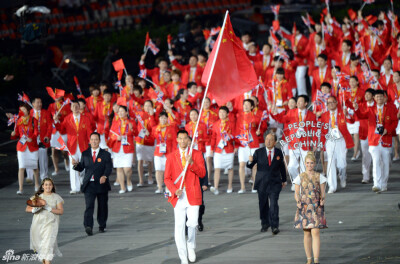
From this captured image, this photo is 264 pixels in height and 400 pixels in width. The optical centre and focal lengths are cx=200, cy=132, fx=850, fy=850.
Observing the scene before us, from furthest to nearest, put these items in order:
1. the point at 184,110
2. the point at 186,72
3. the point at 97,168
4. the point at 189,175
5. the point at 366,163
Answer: the point at 186,72
the point at 184,110
the point at 366,163
the point at 97,168
the point at 189,175

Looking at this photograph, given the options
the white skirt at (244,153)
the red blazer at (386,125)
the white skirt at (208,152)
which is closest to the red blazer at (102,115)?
the white skirt at (208,152)

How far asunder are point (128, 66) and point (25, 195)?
968 cm

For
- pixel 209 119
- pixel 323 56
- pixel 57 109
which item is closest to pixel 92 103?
pixel 57 109

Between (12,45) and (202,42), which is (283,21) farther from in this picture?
(12,45)

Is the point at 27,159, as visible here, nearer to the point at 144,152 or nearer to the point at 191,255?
the point at 144,152

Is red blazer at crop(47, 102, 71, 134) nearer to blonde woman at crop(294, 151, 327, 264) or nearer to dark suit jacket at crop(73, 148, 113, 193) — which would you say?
dark suit jacket at crop(73, 148, 113, 193)

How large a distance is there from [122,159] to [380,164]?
5142mm

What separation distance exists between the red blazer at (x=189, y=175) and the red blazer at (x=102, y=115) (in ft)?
23.5

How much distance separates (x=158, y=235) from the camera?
538 inches

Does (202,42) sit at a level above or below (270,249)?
above

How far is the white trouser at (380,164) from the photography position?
53.2ft

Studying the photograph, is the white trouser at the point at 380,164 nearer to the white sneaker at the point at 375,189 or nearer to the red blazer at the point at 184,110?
the white sneaker at the point at 375,189

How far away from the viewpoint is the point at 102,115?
62.8 ft

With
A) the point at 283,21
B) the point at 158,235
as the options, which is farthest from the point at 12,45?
the point at 158,235
